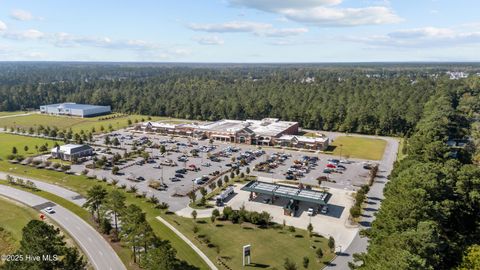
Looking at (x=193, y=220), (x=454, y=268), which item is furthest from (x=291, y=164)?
(x=454, y=268)

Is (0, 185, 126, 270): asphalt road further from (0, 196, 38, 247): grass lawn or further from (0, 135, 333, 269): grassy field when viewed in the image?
(0, 196, 38, 247): grass lawn

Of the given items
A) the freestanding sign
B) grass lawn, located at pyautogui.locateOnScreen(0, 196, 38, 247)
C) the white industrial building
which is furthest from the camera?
the white industrial building

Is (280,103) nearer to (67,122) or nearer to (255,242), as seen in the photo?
(67,122)

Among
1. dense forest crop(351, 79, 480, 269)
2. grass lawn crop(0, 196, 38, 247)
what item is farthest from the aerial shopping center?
grass lawn crop(0, 196, 38, 247)

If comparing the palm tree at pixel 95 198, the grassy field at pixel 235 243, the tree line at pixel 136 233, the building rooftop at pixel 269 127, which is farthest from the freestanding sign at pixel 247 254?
the building rooftop at pixel 269 127

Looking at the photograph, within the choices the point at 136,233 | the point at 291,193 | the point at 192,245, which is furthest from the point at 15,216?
the point at 291,193

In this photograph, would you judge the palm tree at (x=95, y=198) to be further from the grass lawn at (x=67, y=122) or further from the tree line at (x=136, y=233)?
the grass lawn at (x=67, y=122)
